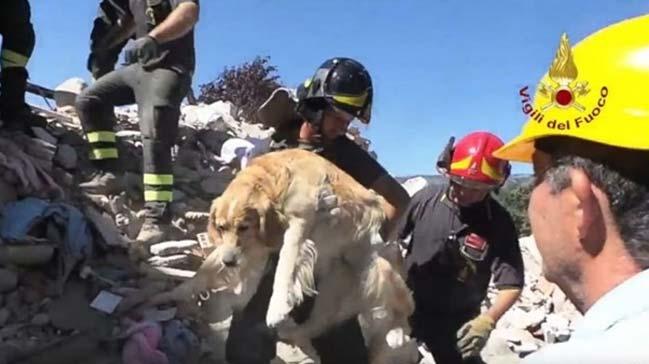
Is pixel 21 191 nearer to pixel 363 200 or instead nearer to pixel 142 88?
pixel 142 88

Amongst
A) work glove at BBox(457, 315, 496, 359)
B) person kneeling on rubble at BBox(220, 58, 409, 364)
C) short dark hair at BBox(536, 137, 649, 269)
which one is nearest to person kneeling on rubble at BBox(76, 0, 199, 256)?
person kneeling on rubble at BBox(220, 58, 409, 364)

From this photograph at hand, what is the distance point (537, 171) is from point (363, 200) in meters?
2.72

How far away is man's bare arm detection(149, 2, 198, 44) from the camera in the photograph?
5.70m

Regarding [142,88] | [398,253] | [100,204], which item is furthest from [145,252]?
[398,253]

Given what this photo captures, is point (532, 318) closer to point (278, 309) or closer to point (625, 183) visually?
point (278, 309)

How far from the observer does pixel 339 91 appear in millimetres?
4195

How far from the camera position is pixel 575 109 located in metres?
1.29

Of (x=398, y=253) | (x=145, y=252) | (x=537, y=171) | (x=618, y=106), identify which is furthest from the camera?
(x=145, y=252)

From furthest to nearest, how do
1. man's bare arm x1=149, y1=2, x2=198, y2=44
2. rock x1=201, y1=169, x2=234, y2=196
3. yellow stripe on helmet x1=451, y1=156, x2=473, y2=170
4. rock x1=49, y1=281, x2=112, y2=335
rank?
rock x1=201, y1=169, x2=234, y2=196, man's bare arm x1=149, y1=2, x2=198, y2=44, rock x1=49, y1=281, x2=112, y2=335, yellow stripe on helmet x1=451, y1=156, x2=473, y2=170

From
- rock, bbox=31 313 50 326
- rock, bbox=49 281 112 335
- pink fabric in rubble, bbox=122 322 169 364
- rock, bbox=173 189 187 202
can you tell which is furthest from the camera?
rock, bbox=173 189 187 202

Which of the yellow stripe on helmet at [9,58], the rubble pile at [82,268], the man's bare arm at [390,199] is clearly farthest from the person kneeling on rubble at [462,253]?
the yellow stripe on helmet at [9,58]

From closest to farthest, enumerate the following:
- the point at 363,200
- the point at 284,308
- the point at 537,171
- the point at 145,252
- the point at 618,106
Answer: the point at 618,106 < the point at 537,171 < the point at 284,308 < the point at 363,200 < the point at 145,252

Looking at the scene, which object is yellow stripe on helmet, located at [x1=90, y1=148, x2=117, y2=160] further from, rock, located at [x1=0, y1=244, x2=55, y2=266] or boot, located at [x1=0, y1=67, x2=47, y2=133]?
rock, located at [x1=0, y1=244, x2=55, y2=266]

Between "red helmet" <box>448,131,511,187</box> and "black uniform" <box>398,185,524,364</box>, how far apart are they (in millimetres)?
169
